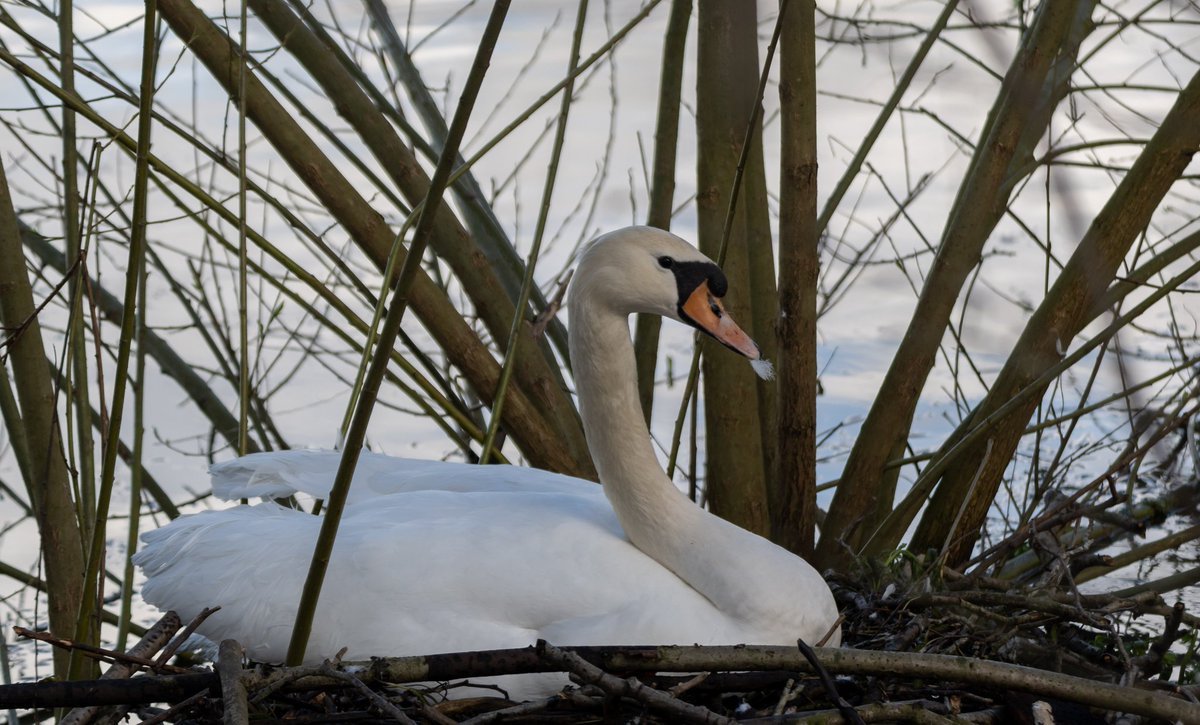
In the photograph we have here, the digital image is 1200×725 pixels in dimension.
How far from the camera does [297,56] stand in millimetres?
3426

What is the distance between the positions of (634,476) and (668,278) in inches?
18.8

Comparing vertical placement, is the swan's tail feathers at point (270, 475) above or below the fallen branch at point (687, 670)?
above

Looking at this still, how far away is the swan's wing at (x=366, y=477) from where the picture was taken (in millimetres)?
3133

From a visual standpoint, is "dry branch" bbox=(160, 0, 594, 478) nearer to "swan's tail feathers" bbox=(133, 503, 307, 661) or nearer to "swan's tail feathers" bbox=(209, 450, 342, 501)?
"swan's tail feathers" bbox=(209, 450, 342, 501)

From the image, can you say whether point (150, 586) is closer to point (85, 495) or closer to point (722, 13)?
point (85, 495)

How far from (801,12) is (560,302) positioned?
0.99m

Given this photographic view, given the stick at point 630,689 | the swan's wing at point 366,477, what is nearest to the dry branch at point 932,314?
the swan's wing at point 366,477

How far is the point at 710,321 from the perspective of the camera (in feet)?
9.53

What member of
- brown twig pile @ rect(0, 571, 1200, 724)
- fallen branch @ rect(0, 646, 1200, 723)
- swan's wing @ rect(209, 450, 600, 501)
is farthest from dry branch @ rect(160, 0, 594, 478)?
fallen branch @ rect(0, 646, 1200, 723)

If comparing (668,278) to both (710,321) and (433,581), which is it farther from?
(433,581)

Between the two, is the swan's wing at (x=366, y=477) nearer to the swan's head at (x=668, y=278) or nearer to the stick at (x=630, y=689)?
the swan's head at (x=668, y=278)

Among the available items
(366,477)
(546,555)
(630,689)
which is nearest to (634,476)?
(546,555)

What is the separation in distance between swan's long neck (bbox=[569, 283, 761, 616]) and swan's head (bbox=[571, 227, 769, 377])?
0.29 feet

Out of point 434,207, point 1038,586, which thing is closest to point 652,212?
point 1038,586
